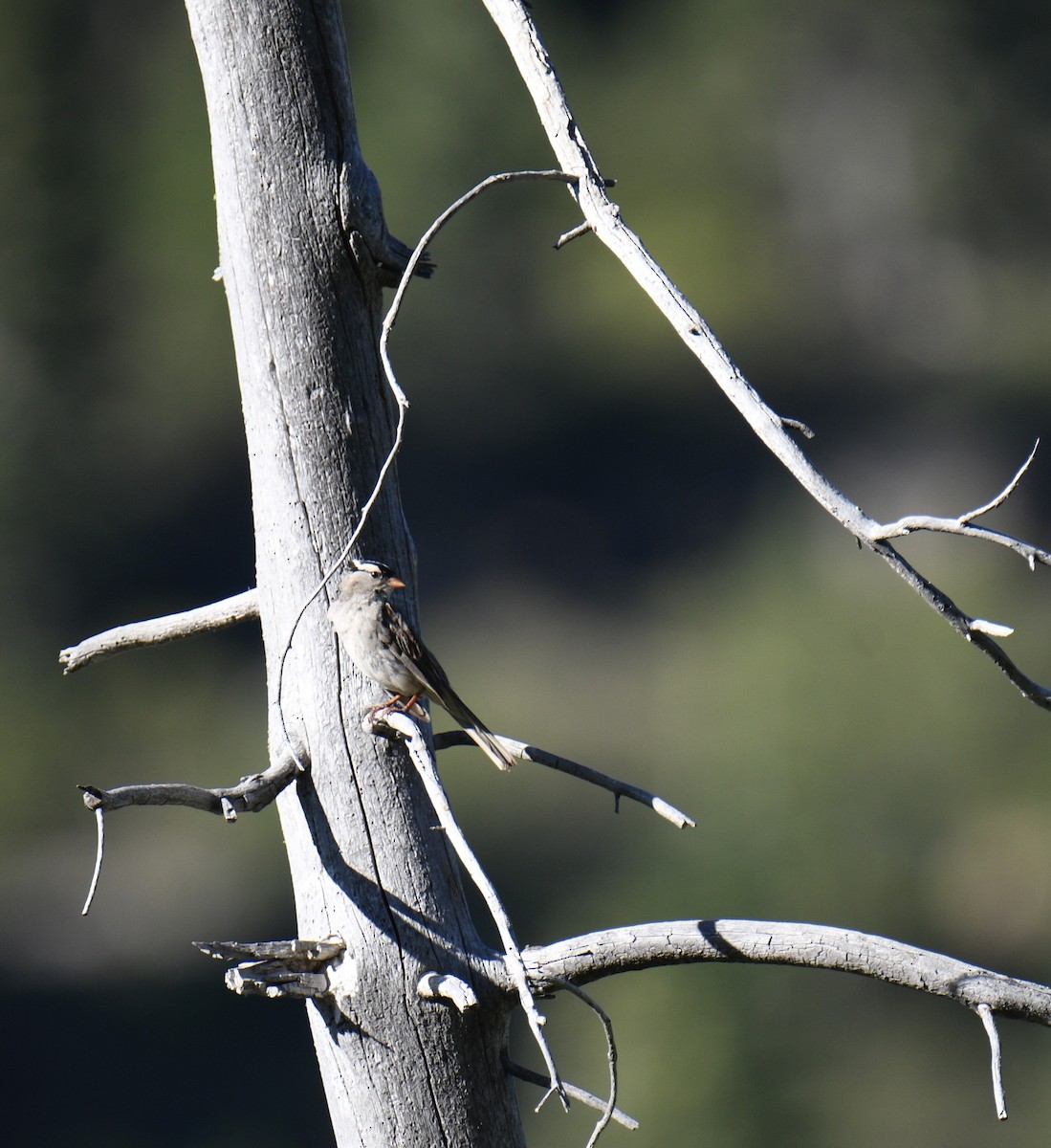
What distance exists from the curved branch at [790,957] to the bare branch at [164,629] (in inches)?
31.7

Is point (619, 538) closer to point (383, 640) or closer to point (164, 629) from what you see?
point (164, 629)

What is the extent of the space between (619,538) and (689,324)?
15.3 m

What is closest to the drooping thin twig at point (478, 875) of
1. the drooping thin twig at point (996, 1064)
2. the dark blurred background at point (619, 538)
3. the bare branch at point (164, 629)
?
the bare branch at point (164, 629)

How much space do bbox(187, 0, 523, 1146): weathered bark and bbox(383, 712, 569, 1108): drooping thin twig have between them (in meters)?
0.12

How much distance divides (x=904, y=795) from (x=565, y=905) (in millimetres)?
3295

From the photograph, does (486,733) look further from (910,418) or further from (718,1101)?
(910,418)

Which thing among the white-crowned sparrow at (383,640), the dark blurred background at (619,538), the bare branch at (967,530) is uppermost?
the dark blurred background at (619,538)

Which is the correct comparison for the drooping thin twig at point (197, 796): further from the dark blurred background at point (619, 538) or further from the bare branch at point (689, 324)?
the dark blurred background at point (619, 538)

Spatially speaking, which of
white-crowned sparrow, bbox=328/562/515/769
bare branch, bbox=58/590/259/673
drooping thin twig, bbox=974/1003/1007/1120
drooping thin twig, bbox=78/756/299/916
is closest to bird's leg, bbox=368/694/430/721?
white-crowned sparrow, bbox=328/562/515/769

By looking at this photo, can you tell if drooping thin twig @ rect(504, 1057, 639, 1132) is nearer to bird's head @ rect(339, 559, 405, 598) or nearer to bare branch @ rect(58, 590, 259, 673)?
bird's head @ rect(339, 559, 405, 598)

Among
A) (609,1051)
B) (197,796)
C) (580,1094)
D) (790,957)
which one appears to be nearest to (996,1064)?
(790,957)

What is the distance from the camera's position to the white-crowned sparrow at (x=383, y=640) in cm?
222

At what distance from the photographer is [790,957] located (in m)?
2.03

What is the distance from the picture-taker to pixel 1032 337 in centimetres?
1753
